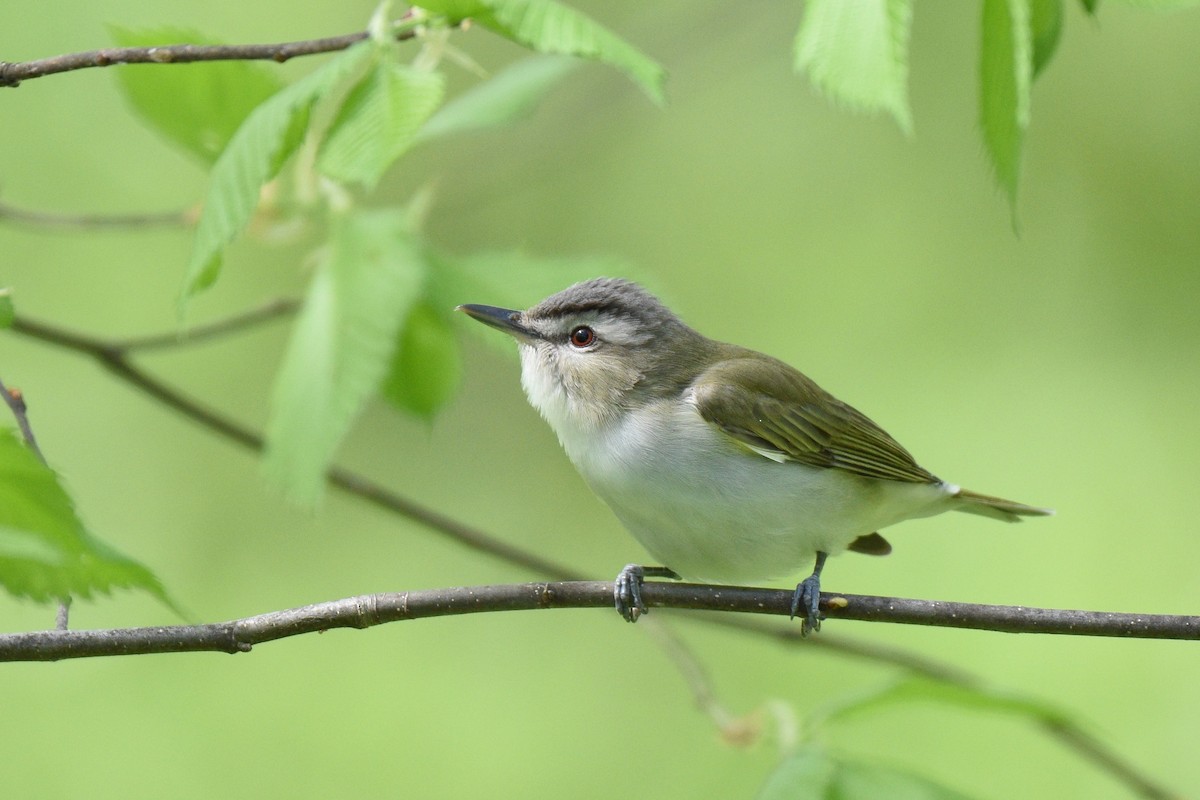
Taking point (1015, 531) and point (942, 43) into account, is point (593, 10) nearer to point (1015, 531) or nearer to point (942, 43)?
point (942, 43)

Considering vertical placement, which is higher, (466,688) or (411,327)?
(411,327)

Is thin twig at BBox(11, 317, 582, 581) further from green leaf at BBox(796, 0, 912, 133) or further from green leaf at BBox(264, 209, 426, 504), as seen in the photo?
green leaf at BBox(796, 0, 912, 133)

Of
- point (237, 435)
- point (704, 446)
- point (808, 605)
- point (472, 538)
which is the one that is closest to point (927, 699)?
point (808, 605)

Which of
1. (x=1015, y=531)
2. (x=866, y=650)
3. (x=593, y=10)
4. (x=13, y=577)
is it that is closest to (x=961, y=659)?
(x=1015, y=531)

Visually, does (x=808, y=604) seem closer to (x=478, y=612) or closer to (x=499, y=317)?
(x=478, y=612)

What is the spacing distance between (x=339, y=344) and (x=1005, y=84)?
1627 millimetres

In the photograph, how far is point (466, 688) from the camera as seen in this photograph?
257 inches

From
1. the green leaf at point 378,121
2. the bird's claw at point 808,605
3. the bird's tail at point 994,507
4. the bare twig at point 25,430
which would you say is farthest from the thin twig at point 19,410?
the bird's tail at point 994,507

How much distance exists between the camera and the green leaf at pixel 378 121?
216 centimetres

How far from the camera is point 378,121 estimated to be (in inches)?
88.0

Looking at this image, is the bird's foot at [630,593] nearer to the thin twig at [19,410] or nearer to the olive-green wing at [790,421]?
the olive-green wing at [790,421]

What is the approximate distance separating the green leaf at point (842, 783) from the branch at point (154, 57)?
1.70 metres

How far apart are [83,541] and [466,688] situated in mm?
4980

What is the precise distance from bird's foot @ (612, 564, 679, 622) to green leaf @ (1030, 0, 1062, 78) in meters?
1.31
